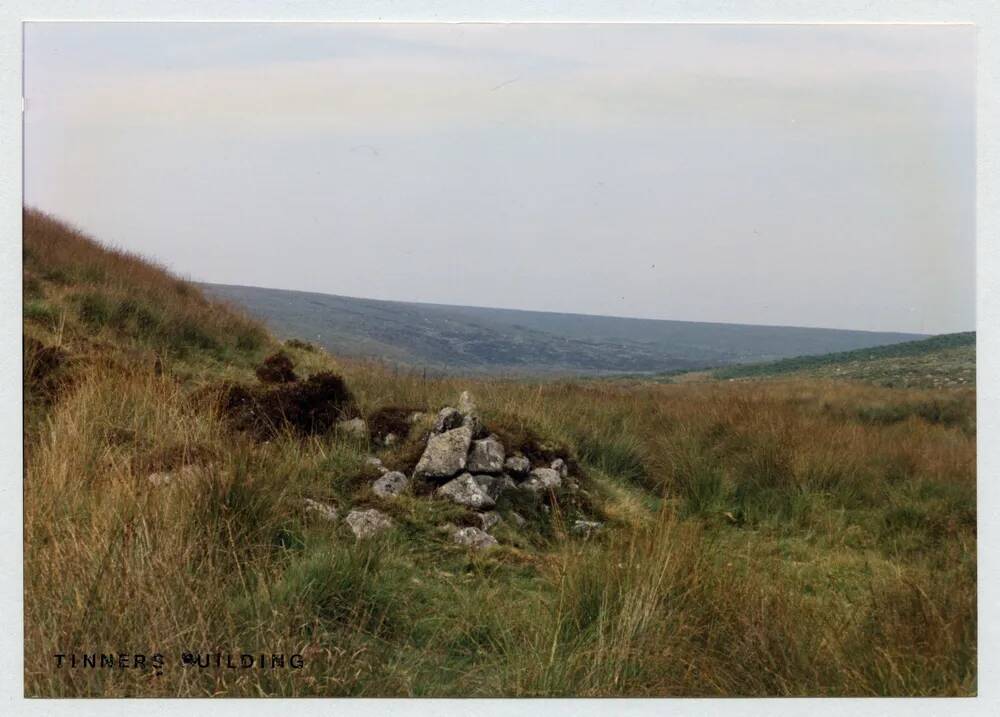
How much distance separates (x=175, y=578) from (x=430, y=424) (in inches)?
95.5

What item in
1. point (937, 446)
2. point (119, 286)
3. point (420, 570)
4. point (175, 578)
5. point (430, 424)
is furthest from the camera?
point (119, 286)

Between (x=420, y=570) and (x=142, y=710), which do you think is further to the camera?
(x=420, y=570)

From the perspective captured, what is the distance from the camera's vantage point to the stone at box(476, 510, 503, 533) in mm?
5566

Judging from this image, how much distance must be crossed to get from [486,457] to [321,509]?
127 cm

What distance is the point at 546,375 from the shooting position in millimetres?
7516

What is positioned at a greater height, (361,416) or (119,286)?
(119,286)

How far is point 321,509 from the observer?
5.22m

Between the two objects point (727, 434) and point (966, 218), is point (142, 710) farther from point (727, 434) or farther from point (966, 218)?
point (966, 218)

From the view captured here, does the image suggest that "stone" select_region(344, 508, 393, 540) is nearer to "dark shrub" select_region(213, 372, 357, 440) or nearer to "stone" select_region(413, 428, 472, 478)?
"stone" select_region(413, 428, 472, 478)

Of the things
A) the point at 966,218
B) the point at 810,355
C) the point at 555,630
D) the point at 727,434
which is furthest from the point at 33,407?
the point at 966,218

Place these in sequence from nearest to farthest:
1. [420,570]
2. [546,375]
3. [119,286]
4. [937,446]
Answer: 1. [420,570]
2. [937,446]
3. [546,375]
4. [119,286]

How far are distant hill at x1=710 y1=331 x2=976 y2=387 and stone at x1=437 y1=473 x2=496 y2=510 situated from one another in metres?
2.76

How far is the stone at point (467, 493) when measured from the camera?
18.7 ft

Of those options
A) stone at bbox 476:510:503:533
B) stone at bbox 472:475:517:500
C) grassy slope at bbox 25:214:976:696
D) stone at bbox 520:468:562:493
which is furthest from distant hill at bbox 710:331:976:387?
stone at bbox 476:510:503:533
